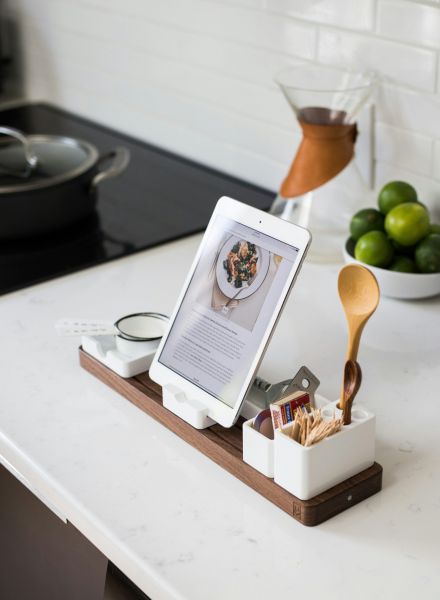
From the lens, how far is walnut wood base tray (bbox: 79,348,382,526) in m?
0.99

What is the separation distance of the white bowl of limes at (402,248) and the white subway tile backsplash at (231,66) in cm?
15

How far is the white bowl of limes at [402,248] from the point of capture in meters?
1.44

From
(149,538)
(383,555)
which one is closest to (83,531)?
(149,538)

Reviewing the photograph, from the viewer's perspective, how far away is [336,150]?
62.2 inches

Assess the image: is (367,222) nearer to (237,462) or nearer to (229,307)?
(229,307)

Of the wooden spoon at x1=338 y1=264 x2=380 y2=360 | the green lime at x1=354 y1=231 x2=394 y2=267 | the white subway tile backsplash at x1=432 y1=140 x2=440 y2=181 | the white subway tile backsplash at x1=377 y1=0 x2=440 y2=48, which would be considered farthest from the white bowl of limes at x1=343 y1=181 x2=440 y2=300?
the wooden spoon at x1=338 y1=264 x2=380 y2=360

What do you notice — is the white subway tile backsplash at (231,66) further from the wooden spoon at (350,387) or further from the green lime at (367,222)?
the wooden spoon at (350,387)

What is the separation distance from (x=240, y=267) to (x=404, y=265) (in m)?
0.43

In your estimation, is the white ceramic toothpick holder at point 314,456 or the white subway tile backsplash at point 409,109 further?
the white subway tile backsplash at point 409,109

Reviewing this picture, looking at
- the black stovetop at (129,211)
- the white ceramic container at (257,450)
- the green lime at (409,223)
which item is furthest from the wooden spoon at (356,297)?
the black stovetop at (129,211)

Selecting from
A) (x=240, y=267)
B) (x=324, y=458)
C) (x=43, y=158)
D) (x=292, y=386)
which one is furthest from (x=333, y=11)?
(x=324, y=458)

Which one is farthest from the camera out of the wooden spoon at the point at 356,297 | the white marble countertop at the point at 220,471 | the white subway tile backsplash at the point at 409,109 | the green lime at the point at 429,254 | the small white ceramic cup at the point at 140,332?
the white subway tile backsplash at the point at 409,109

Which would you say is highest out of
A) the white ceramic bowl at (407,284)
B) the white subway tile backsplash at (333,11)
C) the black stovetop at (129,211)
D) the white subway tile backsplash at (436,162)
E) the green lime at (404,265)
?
the white subway tile backsplash at (333,11)

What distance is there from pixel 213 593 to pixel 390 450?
1.05 feet
